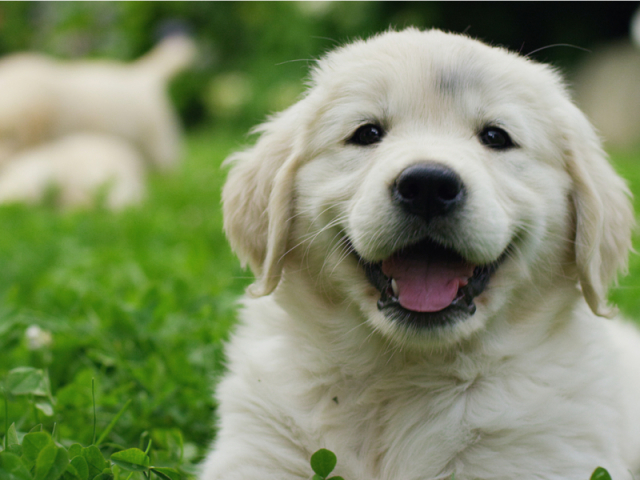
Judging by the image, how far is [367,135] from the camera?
2703 mm

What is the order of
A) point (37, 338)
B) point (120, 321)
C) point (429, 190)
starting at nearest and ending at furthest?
point (429, 190) → point (37, 338) → point (120, 321)

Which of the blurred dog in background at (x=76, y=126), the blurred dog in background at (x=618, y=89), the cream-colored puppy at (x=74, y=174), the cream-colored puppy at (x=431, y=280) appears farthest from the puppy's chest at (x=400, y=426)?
the blurred dog in background at (x=618, y=89)

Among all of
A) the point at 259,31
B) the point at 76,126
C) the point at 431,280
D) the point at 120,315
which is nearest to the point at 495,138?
the point at 431,280

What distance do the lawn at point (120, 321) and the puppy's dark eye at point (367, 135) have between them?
1.27 meters

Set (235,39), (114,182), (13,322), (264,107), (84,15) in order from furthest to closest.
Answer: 1. (84,15)
2. (235,39)
3. (264,107)
4. (114,182)
5. (13,322)

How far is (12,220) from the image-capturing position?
20.2 feet

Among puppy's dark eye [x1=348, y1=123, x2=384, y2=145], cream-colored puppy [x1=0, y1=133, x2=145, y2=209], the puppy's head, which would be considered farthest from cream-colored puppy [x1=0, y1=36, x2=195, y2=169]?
puppy's dark eye [x1=348, y1=123, x2=384, y2=145]

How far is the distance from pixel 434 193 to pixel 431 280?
1.14 feet

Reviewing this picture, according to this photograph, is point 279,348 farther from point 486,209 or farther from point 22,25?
point 22,25

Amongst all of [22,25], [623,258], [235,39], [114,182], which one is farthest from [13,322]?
[22,25]

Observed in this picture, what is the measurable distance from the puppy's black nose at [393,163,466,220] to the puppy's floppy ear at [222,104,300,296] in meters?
0.60

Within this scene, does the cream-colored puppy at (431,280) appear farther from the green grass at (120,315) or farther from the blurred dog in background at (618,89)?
the blurred dog in background at (618,89)

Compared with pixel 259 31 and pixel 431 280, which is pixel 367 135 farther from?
pixel 259 31

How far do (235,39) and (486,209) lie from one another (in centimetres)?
1773
